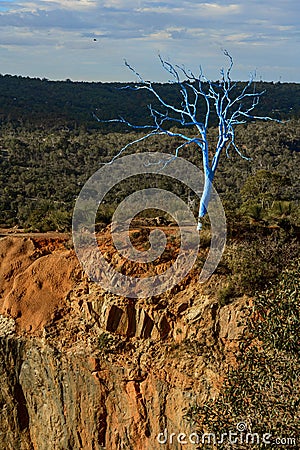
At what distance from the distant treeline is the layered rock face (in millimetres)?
31954

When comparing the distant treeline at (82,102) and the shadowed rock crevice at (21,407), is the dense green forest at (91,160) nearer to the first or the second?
the distant treeline at (82,102)

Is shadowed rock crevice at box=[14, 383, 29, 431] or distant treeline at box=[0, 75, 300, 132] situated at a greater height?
distant treeline at box=[0, 75, 300, 132]

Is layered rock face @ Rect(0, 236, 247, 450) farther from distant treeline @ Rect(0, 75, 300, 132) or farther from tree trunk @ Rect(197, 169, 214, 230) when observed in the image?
distant treeline @ Rect(0, 75, 300, 132)

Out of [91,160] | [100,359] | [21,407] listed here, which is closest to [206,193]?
[100,359]

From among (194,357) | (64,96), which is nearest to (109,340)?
(194,357)

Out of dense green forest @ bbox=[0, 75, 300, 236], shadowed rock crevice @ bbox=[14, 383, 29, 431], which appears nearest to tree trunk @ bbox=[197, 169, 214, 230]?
dense green forest @ bbox=[0, 75, 300, 236]

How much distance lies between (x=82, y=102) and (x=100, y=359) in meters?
60.5

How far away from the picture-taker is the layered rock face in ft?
35.9

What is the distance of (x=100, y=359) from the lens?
1167 cm

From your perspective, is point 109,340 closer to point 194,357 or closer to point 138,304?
point 138,304

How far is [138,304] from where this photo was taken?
39.0 ft

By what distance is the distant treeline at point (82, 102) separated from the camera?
52375 millimetres

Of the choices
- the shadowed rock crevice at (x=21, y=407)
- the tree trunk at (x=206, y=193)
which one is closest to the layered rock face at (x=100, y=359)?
the shadowed rock crevice at (x=21, y=407)

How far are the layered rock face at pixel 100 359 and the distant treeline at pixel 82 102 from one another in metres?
32.0
